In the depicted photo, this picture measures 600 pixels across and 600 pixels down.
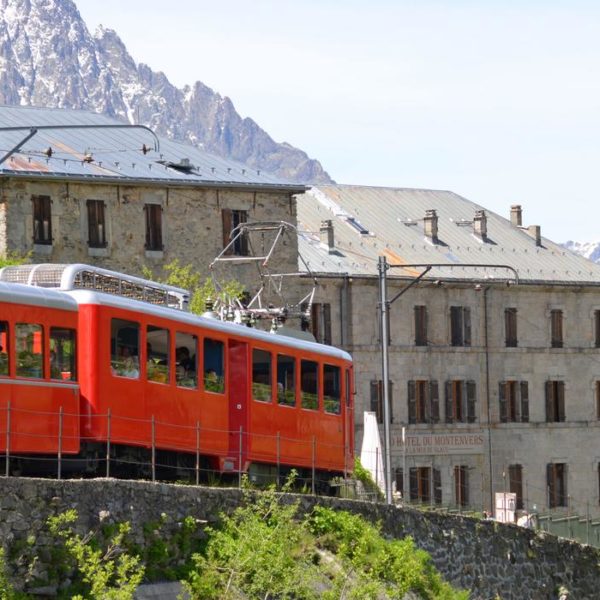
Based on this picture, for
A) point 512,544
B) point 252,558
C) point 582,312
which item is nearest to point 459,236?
point 582,312

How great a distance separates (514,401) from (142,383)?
156 ft

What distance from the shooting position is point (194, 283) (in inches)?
2288

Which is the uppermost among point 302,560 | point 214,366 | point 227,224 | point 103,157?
point 103,157

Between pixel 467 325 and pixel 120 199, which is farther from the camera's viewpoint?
pixel 467 325

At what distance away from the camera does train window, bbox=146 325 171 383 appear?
103ft

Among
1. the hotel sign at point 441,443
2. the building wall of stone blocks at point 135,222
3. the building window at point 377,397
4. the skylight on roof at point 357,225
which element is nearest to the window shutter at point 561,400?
the hotel sign at point 441,443

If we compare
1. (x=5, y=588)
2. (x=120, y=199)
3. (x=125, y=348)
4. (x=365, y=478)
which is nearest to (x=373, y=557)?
(x=125, y=348)

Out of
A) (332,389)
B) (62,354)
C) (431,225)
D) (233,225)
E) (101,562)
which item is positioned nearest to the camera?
(101,562)

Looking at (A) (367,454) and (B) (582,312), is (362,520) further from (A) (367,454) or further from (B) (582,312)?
(B) (582,312)

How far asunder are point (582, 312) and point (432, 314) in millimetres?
8003

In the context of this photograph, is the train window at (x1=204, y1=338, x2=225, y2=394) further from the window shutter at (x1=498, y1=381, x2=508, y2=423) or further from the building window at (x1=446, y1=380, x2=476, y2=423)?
the window shutter at (x1=498, y1=381, x2=508, y2=423)

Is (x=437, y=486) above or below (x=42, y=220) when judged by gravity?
below

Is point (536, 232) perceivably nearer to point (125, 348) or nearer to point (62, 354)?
point (125, 348)

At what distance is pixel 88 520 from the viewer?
26.3 meters
